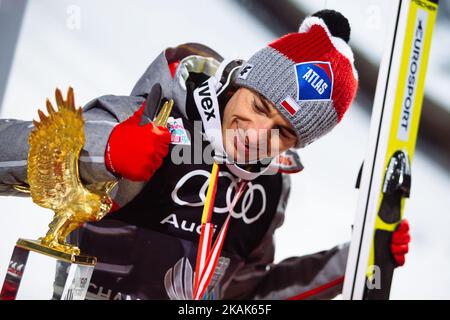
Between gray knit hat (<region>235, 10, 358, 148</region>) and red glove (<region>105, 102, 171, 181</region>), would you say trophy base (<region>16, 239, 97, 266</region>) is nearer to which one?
red glove (<region>105, 102, 171, 181</region>)

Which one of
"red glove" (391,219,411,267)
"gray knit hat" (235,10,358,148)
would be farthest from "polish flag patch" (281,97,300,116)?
"red glove" (391,219,411,267)

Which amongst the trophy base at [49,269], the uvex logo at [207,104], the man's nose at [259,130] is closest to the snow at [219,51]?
the trophy base at [49,269]

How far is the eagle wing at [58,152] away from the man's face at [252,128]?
0.41m

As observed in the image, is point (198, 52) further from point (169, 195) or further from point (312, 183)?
point (312, 183)

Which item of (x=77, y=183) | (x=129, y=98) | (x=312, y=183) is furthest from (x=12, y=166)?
(x=312, y=183)

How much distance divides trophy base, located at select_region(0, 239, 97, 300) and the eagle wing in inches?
→ 3.5

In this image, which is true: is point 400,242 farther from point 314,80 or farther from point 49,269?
point 49,269

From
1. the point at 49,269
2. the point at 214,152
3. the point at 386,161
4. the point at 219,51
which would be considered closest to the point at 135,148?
the point at 49,269

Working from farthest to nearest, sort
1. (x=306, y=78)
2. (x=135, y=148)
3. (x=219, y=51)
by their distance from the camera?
(x=219, y=51) < (x=306, y=78) < (x=135, y=148)

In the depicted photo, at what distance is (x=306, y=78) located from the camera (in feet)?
4.61

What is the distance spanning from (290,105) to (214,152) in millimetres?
237

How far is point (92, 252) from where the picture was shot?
1.54m

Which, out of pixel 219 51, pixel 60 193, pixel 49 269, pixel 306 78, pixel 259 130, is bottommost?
pixel 49 269

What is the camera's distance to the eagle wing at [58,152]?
1170 mm
